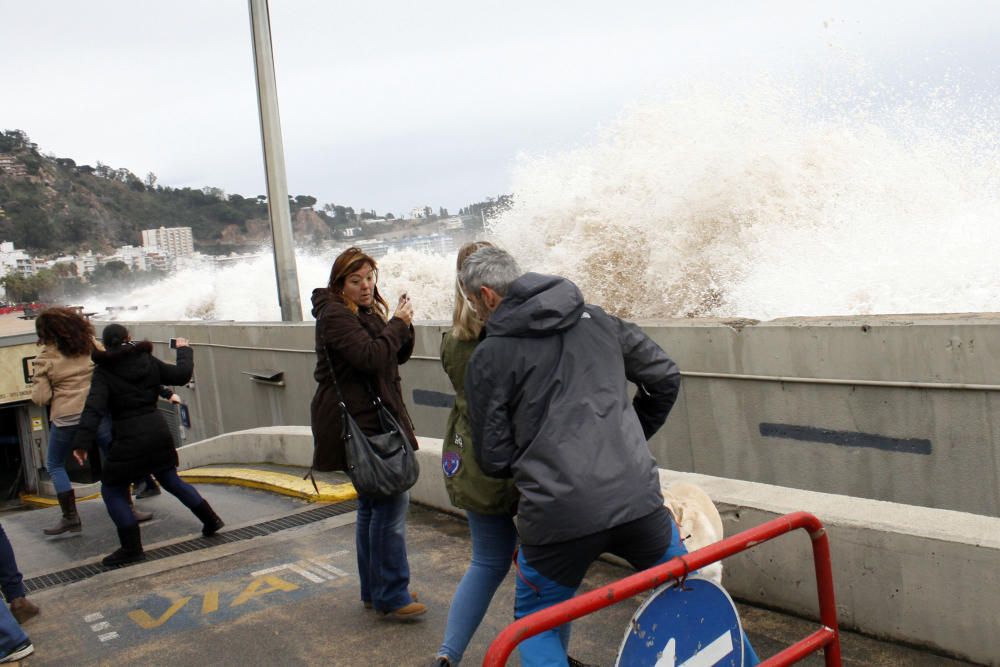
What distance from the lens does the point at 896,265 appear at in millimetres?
9344

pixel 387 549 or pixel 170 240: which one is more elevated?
pixel 170 240

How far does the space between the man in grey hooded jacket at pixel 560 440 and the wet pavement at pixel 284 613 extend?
1227mm

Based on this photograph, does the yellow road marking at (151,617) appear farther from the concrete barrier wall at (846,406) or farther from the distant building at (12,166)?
the distant building at (12,166)

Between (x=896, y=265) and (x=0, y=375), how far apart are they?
1544 cm

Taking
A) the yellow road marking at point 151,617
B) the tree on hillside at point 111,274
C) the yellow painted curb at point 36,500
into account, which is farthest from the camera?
the tree on hillside at point 111,274

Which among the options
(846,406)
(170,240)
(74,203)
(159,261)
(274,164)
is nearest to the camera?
(846,406)

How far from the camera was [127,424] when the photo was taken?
19.7ft

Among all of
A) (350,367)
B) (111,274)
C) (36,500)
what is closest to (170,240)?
(111,274)

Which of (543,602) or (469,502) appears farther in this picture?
(469,502)

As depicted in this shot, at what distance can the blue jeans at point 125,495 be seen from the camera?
19.7 feet

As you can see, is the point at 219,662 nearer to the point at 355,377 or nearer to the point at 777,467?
the point at 355,377

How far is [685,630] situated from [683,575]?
0.17 m

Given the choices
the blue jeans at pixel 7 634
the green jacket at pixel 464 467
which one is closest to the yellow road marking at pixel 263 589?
the blue jeans at pixel 7 634

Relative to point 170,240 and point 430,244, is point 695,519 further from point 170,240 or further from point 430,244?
point 170,240
